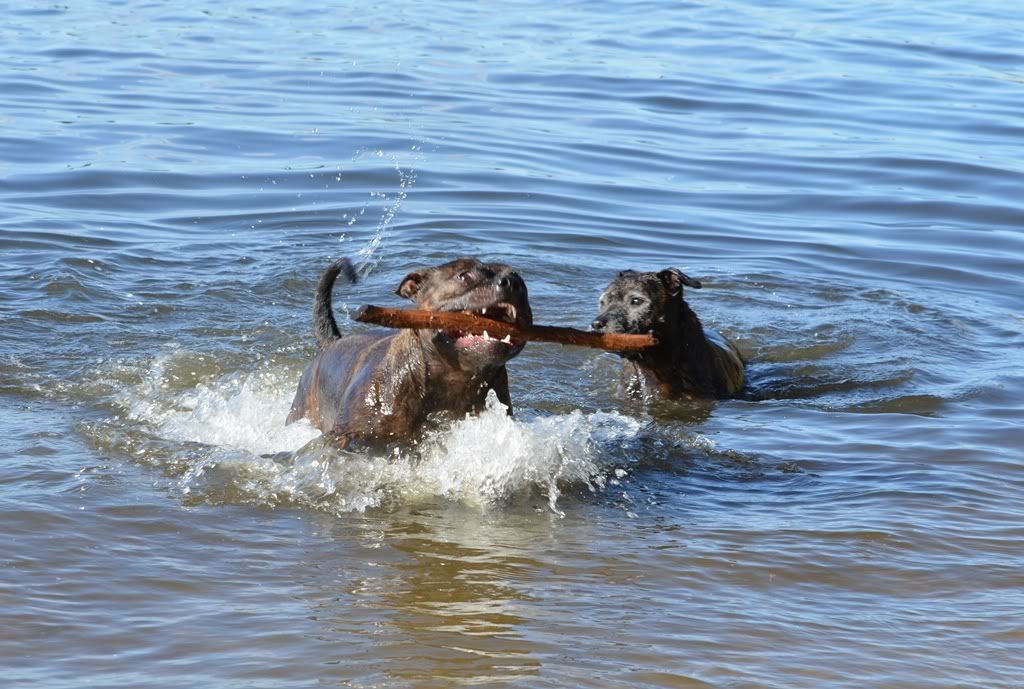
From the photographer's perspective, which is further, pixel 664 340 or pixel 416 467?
pixel 664 340

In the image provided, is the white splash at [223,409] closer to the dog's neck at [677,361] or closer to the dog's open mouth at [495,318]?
the dog's open mouth at [495,318]

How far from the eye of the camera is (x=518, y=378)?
971 cm

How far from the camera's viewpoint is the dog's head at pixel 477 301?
21.4ft

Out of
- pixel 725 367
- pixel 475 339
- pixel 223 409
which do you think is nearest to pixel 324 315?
pixel 223 409

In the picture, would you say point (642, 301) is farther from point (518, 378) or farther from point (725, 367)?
point (518, 378)

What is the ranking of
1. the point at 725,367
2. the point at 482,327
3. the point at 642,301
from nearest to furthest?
1. the point at 482,327
2. the point at 642,301
3. the point at 725,367

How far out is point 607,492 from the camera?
720 cm

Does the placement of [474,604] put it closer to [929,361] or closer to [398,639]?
[398,639]

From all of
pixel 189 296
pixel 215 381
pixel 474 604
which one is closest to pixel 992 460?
pixel 474 604

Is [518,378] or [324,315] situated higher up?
[324,315]

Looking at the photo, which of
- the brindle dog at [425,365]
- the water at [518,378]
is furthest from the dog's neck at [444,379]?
the water at [518,378]

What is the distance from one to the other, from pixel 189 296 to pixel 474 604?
618 cm

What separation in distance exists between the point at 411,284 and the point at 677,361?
300cm

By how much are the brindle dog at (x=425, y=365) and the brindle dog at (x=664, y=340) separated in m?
2.21
